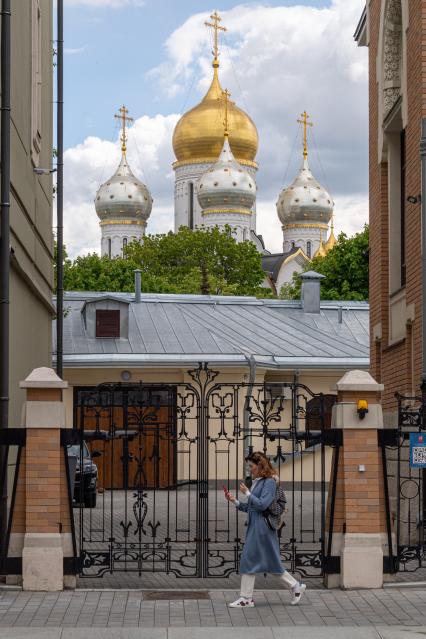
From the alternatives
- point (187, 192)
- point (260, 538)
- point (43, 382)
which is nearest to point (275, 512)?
point (260, 538)

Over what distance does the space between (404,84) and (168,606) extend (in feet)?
32.2

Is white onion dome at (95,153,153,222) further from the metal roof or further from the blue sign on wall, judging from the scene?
the blue sign on wall

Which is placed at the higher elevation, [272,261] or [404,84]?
[272,261]

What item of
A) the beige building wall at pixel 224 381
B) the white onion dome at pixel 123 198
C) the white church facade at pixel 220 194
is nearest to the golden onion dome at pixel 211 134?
the white church facade at pixel 220 194

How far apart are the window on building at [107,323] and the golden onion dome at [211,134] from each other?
7752 centimetres

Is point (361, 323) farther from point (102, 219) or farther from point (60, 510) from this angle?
point (102, 219)

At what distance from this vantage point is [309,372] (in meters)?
35.4

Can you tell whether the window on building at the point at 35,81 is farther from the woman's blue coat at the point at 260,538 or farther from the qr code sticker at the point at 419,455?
the woman's blue coat at the point at 260,538

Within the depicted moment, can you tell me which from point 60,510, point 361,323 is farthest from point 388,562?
point 361,323

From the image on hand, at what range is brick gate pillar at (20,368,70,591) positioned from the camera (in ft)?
43.2

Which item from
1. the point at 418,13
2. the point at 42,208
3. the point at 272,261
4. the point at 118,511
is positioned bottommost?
the point at 118,511

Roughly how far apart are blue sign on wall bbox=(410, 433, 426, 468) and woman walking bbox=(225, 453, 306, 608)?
203 centimetres

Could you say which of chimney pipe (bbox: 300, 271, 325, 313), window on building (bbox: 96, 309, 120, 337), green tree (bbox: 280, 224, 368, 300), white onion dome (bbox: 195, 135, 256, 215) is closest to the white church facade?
white onion dome (bbox: 195, 135, 256, 215)

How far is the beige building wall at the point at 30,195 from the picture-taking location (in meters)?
17.5
